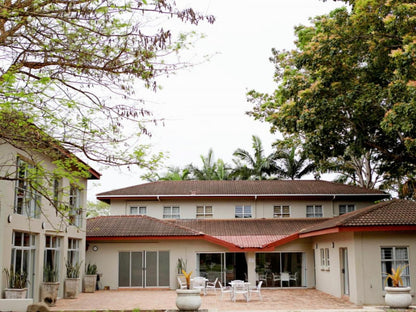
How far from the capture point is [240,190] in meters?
32.2

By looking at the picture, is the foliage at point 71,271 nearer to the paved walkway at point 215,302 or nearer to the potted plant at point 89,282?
the paved walkway at point 215,302

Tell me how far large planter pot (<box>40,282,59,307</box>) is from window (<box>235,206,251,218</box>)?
46.5 feet

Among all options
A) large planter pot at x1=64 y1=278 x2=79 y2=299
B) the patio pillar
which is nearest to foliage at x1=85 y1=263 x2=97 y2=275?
large planter pot at x1=64 y1=278 x2=79 y2=299

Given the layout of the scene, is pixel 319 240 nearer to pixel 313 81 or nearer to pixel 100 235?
pixel 313 81

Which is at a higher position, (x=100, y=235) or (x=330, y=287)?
(x=100, y=235)

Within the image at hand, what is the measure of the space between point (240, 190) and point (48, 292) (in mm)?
15137

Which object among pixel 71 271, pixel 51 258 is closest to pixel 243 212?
pixel 71 271

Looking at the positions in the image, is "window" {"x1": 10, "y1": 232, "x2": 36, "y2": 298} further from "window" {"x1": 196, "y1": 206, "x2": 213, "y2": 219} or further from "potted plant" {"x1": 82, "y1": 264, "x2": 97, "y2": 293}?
"window" {"x1": 196, "y1": 206, "x2": 213, "y2": 219}

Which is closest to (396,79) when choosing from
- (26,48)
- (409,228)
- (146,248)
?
(409,228)

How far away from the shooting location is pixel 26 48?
34.1 feet

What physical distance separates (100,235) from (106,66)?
1823 centimetres

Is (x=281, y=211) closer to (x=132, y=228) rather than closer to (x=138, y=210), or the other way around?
(x=138, y=210)

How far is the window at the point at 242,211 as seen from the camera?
31.7 meters

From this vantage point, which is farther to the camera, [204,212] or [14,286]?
[204,212]
